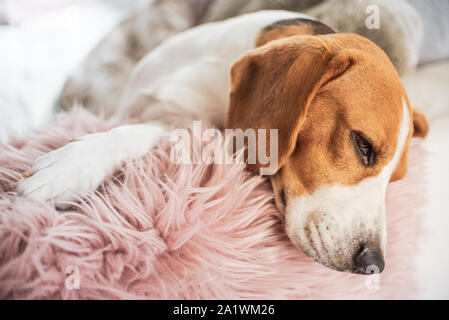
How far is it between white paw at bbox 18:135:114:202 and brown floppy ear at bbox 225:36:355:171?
1.15ft

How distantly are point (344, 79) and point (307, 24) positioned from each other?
34 centimetres

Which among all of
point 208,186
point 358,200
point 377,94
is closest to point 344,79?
point 377,94

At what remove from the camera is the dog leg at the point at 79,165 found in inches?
27.3

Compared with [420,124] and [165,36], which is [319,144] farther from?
[165,36]

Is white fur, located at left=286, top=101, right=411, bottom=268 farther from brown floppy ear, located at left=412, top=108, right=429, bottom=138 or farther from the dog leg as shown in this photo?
the dog leg

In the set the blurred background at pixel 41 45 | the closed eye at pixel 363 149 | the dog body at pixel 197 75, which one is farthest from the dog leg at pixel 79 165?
the closed eye at pixel 363 149

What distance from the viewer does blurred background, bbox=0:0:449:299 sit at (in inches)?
32.3

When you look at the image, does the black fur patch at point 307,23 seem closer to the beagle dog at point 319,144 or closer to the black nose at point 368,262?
the beagle dog at point 319,144

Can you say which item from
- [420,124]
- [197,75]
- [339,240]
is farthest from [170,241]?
[420,124]

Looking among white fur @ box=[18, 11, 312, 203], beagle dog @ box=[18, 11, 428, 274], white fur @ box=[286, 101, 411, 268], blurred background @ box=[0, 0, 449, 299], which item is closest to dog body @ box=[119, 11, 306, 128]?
white fur @ box=[18, 11, 312, 203]

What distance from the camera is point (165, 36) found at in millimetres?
1542

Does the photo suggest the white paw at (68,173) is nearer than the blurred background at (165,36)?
Yes

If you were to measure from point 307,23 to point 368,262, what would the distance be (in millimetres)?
737
